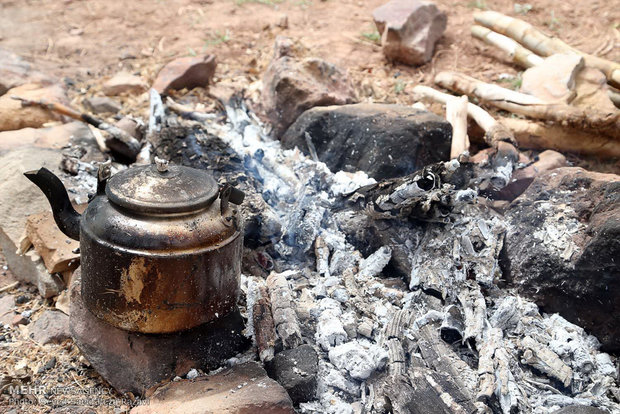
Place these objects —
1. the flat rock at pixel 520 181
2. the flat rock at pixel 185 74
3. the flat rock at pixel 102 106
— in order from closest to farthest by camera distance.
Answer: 1. the flat rock at pixel 520 181
2. the flat rock at pixel 102 106
3. the flat rock at pixel 185 74

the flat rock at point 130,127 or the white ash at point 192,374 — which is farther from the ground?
the flat rock at point 130,127

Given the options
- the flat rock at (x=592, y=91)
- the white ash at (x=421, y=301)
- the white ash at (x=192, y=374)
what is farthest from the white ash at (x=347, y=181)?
the flat rock at (x=592, y=91)

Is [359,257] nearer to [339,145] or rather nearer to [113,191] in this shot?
[339,145]

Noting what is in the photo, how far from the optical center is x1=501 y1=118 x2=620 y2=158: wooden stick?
508cm

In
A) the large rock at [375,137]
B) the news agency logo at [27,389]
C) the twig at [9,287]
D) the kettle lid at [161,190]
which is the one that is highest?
the kettle lid at [161,190]

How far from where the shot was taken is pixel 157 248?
8.73 feet

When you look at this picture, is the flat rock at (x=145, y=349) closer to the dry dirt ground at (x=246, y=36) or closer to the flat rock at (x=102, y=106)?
the flat rock at (x=102, y=106)

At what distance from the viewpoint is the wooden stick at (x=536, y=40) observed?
571cm

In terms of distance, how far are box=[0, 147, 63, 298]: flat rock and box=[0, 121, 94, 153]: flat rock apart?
0.38 metres

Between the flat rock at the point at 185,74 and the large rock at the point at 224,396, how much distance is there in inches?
159

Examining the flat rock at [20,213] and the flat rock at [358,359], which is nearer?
the flat rock at [358,359]

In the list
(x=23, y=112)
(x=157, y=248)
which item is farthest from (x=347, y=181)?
(x=23, y=112)

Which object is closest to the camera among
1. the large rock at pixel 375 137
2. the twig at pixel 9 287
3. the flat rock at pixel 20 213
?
the flat rock at pixel 20 213

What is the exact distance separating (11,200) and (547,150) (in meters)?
4.54
